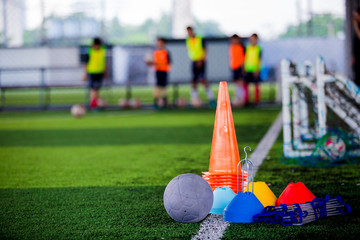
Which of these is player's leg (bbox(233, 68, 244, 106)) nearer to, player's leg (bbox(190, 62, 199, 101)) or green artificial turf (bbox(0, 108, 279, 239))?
player's leg (bbox(190, 62, 199, 101))

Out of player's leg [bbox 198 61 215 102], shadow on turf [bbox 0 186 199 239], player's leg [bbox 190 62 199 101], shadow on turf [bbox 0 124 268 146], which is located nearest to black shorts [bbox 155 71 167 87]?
player's leg [bbox 190 62 199 101]

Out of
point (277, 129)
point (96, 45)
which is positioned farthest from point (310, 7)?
point (277, 129)

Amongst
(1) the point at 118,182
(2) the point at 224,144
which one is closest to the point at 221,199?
(2) the point at 224,144

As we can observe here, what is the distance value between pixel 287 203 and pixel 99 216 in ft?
3.97

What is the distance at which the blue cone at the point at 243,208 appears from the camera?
3102 millimetres

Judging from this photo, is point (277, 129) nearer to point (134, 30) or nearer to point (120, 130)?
point (120, 130)

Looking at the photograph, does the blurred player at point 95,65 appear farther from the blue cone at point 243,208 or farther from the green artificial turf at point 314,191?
the blue cone at point 243,208

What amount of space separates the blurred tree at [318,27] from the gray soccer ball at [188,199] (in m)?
20.1

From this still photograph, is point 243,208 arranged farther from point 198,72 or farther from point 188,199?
point 198,72

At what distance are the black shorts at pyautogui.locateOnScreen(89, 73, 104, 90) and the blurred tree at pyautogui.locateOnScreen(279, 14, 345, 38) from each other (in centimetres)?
1110

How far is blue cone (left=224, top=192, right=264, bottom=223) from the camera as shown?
3.10 meters

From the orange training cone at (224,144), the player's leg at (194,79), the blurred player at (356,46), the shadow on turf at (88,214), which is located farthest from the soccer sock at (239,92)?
the orange training cone at (224,144)

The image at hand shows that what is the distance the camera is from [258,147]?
21.7ft

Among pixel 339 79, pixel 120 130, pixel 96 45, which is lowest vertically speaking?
pixel 120 130
